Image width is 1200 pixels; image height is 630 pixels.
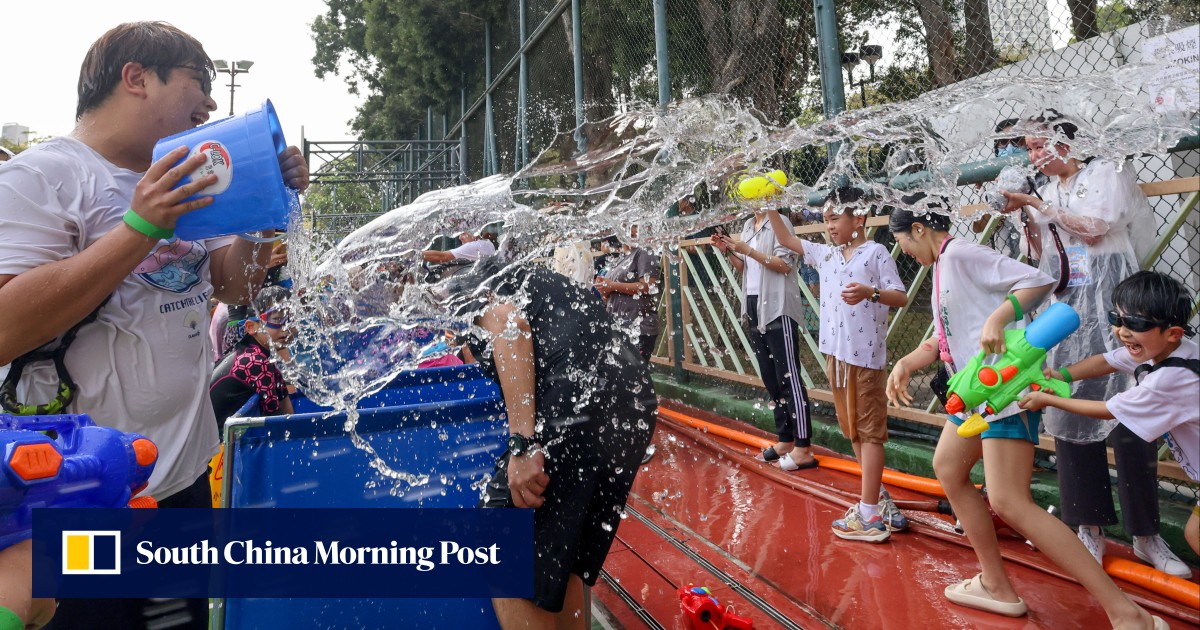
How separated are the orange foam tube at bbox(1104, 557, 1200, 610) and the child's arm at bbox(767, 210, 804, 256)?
2208mm

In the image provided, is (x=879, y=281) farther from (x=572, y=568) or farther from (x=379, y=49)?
(x=379, y=49)

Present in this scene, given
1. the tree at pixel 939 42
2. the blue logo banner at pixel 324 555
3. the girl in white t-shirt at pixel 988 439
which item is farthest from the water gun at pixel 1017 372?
the tree at pixel 939 42

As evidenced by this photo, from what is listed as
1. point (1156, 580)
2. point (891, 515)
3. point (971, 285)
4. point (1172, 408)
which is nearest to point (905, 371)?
point (971, 285)

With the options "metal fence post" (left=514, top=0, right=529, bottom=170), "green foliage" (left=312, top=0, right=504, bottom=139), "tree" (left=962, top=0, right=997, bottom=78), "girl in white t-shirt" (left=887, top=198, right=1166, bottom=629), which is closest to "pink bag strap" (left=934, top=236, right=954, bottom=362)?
"girl in white t-shirt" (left=887, top=198, right=1166, bottom=629)

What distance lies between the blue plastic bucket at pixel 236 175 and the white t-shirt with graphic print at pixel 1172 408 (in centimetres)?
243

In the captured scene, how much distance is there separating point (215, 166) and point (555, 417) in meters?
1.10

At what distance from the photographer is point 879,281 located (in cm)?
396

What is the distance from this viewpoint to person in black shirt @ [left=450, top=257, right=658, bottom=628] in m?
2.07

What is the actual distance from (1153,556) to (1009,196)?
64.8 inches

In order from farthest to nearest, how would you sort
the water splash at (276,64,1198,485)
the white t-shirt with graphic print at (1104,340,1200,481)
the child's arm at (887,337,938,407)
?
the child's arm at (887,337,938,407)
the water splash at (276,64,1198,485)
the white t-shirt with graphic print at (1104,340,1200,481)

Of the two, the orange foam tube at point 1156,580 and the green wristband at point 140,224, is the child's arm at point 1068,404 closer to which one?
the orange foam tube at point 1156,580

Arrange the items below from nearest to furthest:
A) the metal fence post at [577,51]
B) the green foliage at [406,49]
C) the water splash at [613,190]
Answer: the water splash at [613,190], the metal fence post at [577,51], the green foliage at [406,49]

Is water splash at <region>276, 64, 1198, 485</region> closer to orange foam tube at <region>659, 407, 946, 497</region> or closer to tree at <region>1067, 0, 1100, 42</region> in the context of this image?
tree at <region>1067, 0, 1100, 42</region>

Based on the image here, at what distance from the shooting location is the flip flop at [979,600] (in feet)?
8.91
